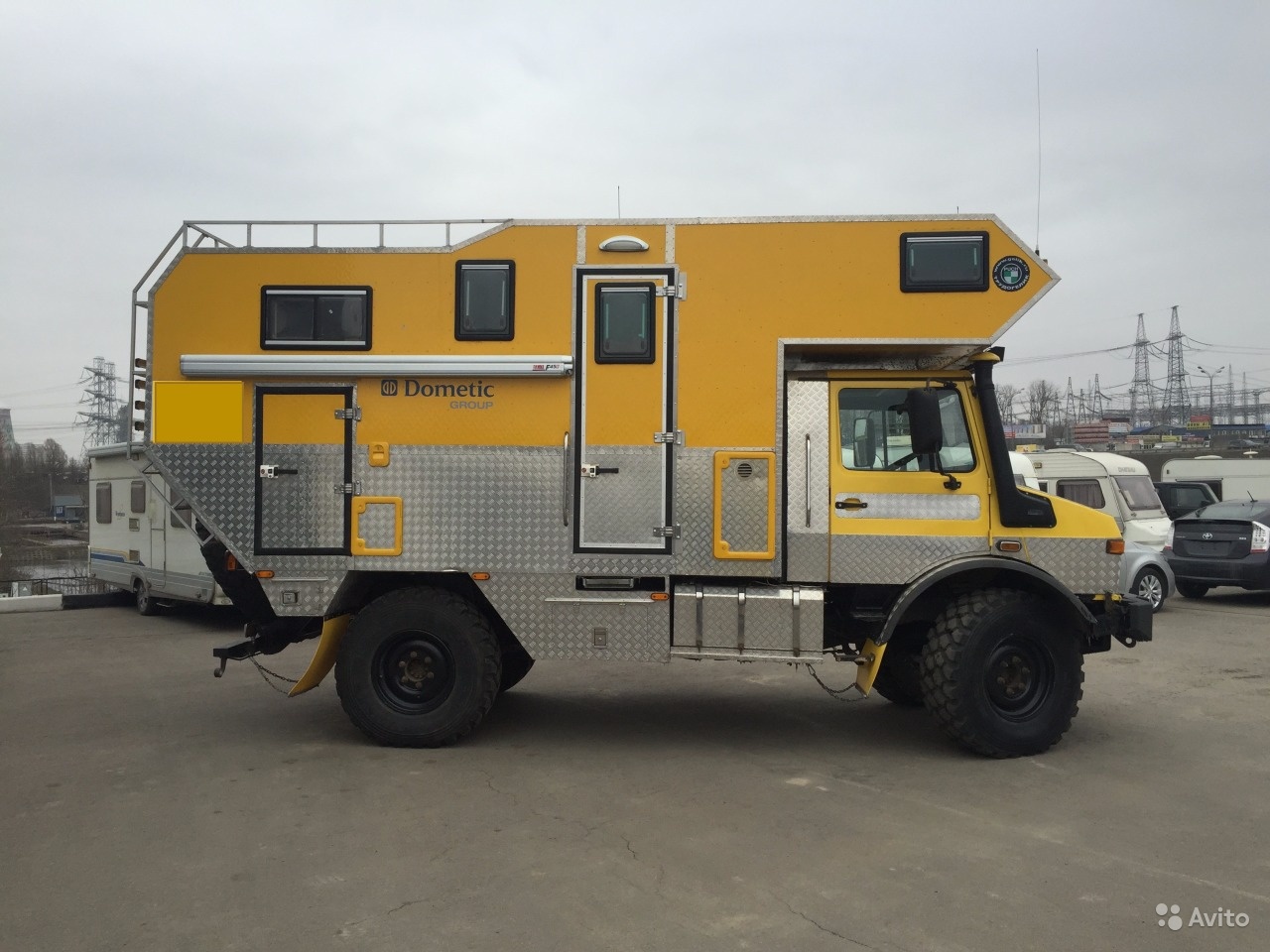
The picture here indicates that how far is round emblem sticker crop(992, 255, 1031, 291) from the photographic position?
20.9ft

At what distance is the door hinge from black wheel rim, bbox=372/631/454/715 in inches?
114

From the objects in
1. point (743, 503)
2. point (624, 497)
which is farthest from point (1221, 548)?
point (624, 497)

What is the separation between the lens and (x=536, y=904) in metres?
4.17

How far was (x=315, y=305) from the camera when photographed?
21.8 feet

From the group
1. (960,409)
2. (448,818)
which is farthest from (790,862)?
(960,409)

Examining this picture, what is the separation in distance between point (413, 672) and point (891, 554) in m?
3.46

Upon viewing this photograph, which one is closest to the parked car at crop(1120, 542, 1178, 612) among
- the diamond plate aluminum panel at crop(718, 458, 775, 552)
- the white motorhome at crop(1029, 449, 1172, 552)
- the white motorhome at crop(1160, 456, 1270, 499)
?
the white motorhome at crop(1029, 449, 1172, 552)

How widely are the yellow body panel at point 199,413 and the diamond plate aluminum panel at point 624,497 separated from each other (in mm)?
2504

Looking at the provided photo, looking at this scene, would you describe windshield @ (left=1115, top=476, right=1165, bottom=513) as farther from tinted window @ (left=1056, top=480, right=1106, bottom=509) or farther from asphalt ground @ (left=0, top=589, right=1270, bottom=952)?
asphalt ground @ (left=0, top=589, right=1270, bottom=952)

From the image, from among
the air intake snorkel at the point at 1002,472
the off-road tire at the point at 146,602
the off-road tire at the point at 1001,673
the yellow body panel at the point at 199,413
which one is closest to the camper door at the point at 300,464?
the yellow body panel at the point at 199,413

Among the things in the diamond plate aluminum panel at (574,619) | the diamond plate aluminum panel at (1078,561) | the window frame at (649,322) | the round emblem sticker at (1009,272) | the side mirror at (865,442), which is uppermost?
the round emblem sticker at (1009,272)

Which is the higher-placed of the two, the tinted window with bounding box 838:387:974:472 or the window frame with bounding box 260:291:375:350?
the window frame with bounding box 260:291:375:350

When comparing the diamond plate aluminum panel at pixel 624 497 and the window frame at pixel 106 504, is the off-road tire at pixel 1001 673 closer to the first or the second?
the diamond plate aluminum panel at pixel 624 497

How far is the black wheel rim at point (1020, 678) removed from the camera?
6.38 m
